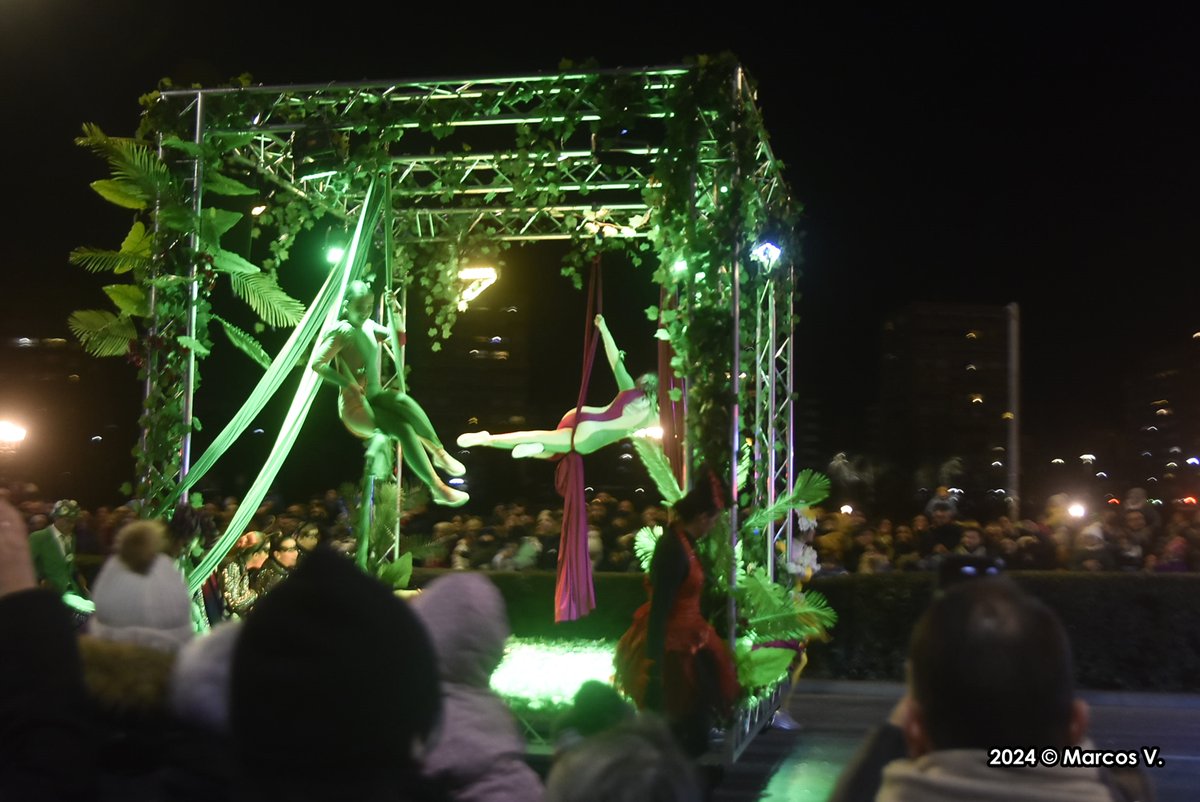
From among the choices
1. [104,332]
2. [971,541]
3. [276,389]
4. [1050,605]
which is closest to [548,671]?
[276,389]

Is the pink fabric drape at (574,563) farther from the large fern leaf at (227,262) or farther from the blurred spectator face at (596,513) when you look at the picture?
the blurred spectator face at (596,513)

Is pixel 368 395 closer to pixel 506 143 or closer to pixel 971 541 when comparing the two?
pixel 506 143

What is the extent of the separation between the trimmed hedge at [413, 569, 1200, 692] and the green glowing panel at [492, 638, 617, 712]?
7.74 ft

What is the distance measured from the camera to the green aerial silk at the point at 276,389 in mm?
7609

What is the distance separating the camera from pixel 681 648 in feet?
18.9

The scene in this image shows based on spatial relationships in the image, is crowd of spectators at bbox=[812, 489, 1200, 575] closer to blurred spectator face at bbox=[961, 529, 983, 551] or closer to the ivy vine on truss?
blurred spectator face at bbox=[961, 529, 983, 551]

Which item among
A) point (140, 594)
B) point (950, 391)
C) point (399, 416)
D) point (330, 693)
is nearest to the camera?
point (330, 693)

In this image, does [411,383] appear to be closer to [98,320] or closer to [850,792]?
[98,320]

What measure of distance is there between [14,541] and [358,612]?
3.87ft

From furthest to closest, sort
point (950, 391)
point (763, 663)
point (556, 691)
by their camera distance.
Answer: point (950, 391), point (556, 691), point (763, 663)

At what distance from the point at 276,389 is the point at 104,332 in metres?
1.20

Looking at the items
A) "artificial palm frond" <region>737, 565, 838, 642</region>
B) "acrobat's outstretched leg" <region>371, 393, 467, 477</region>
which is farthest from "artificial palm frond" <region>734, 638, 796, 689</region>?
"acrobat's outstretched leg" <region>371, 393, 467, 477</region>

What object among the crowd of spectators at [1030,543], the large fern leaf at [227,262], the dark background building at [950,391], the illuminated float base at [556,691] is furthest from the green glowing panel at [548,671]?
the dark background building at [950,391]

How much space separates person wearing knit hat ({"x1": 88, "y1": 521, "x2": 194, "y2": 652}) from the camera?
3436 millimetres
